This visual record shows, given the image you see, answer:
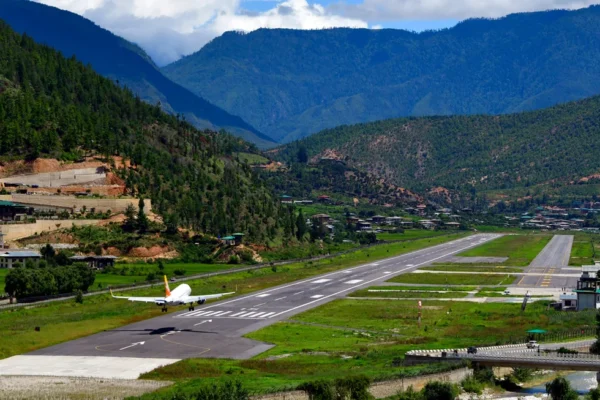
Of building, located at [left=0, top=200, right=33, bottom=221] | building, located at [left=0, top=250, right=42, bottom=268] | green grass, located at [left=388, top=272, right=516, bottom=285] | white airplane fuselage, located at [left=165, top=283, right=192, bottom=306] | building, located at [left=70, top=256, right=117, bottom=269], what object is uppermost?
building, located at [left=0, top=200, right=33, bottom=221]

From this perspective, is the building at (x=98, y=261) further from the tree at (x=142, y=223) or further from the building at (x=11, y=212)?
the building at (x=11, y=212)

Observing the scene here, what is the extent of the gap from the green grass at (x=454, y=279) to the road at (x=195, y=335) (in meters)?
17.8

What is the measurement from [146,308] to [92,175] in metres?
74.2

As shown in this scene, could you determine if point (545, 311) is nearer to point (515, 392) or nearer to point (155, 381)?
point (515, 392)

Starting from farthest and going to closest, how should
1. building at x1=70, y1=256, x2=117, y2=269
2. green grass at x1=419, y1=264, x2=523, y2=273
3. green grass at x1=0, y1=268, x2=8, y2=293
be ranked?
1. green grass at x1=419, y1=264, x2=523, y2=273
2. building at x1=70, y1=256, x2=117, y2=269
3. green grass at x1=0, y1=268, x2=8, y2=293

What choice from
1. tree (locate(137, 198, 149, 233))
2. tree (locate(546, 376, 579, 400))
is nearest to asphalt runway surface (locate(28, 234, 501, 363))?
tree (locate(546, 376, 579, 400))

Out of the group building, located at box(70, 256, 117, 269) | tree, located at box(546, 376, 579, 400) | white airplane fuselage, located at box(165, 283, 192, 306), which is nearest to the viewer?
tree, located at box(546, 376, 579, 400)

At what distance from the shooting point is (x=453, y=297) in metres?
142

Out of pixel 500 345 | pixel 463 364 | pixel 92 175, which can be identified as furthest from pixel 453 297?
pixel 92 175

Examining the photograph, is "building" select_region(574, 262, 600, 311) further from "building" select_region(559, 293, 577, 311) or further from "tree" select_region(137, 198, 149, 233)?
"tree" select_region(137, 198, 149, 233)

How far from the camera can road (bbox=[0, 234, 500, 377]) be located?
9550cm

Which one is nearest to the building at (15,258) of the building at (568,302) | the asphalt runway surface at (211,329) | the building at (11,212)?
the building at (11,212)

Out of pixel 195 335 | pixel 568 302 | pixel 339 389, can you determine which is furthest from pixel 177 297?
pixel 568 302

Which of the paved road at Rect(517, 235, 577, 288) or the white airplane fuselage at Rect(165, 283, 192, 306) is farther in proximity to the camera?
the paved road at Rect(517, 235, 577, 288)
